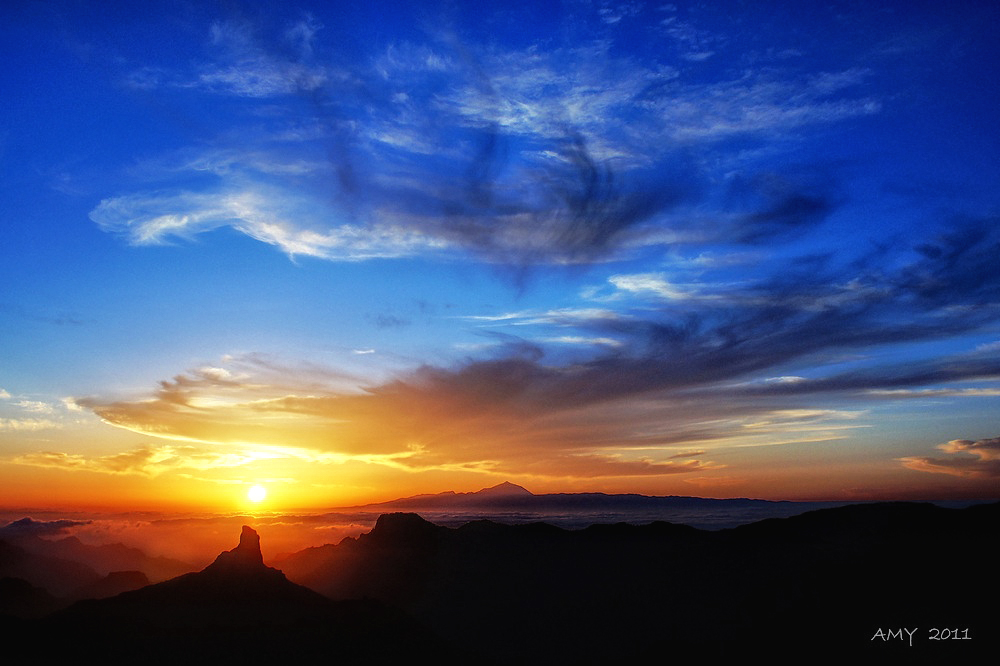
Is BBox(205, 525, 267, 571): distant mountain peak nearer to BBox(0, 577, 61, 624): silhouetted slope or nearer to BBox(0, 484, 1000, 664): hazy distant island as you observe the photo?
BBox(0, 484, 1000, 664): hazy distant island

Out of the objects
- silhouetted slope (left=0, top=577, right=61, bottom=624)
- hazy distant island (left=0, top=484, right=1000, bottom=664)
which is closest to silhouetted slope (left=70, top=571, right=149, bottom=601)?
silhouetted slope (left=0, top=577, right=61, bottom=624)

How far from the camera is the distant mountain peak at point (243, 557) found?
103000 mm

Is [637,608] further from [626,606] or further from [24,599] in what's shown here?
[24,599]

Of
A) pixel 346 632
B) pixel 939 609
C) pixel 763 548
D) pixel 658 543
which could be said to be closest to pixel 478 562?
pixel 658 543

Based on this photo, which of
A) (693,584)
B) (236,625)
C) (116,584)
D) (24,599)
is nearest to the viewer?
(236,625)

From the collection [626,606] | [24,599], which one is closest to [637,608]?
[626,606]

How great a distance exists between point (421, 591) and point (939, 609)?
9879 centimetres

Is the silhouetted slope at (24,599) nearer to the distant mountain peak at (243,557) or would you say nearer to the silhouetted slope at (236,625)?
the silhouetted slope at (236,625)

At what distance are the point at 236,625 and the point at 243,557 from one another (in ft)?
44.2

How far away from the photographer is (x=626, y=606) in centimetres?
11788

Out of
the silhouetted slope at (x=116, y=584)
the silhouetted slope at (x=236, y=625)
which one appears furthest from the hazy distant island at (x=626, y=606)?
the silhouetted slope at (x=116, y=584)

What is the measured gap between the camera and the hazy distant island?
8875 centimetres

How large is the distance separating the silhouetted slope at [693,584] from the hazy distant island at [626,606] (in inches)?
11.0

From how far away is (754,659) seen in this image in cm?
9550
